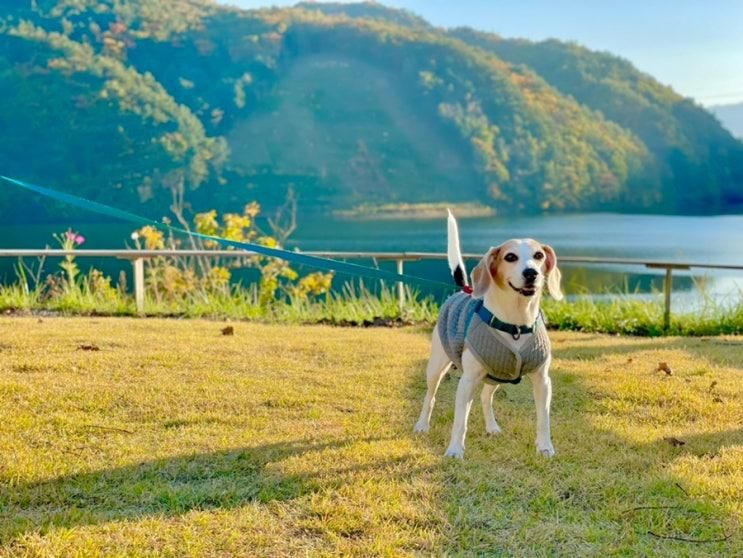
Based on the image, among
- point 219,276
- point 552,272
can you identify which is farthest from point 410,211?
point 552,272

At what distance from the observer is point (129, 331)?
6.51m

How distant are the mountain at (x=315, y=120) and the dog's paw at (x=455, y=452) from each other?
42433mm

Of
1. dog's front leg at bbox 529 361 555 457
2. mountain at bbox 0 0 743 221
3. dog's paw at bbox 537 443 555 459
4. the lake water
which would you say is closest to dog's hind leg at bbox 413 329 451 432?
dog's front leg at bbox 529 361 555 457

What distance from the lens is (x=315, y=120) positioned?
6150cm

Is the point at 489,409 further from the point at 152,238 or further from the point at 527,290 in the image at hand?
the point at 152,238

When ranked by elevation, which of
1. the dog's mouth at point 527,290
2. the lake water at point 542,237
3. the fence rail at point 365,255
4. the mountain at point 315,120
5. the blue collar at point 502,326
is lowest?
the lake water at point 542,237

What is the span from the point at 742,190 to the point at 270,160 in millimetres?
36699

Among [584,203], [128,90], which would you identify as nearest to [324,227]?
[128,90]

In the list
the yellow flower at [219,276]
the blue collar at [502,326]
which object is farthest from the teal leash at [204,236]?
the yellow flower at [219,276]

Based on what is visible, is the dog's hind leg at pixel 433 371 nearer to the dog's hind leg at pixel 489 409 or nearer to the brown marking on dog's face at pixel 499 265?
the dog's hind leg at pixel 489 409

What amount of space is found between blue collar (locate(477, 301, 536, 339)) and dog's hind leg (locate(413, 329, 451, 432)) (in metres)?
0.39

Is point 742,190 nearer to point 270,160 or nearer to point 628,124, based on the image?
point 628,124

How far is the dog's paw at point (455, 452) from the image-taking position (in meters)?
3.36

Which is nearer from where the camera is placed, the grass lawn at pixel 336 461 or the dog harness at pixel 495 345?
the grass lawn at pixel 336 461
